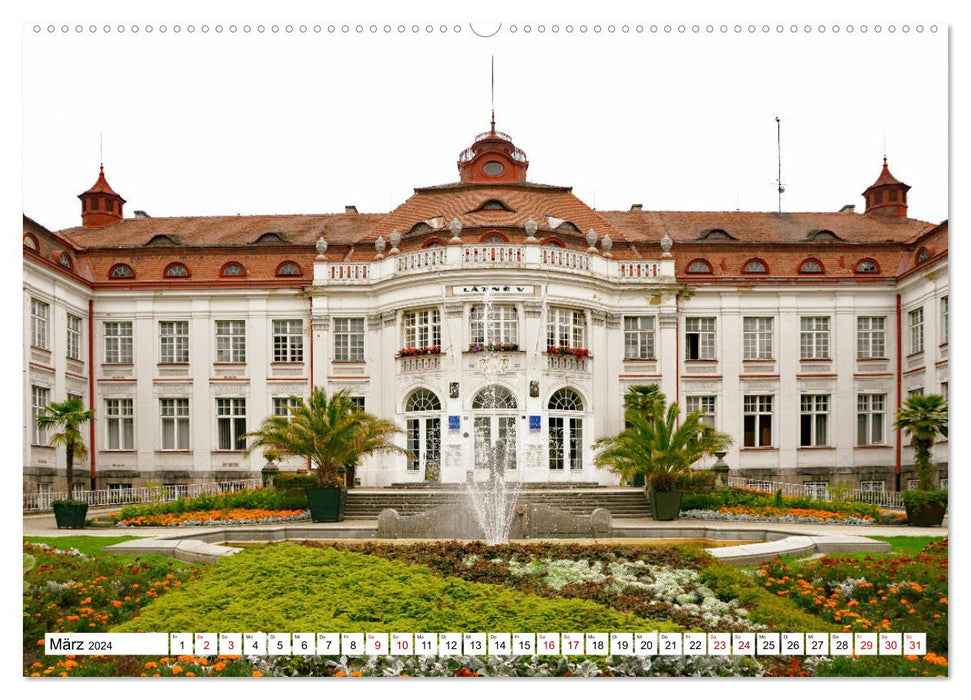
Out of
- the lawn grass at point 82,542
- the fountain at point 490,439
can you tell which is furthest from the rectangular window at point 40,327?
the fountain at point 490,439

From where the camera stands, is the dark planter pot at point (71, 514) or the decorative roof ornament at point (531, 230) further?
the decorative roof ornament at point (531, 230)

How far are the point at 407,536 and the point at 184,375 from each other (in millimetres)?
13990

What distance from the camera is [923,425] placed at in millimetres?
17234

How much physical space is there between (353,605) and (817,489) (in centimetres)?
1724

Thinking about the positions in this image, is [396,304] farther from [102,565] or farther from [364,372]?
[102,565]

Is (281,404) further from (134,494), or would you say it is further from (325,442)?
(134,494)

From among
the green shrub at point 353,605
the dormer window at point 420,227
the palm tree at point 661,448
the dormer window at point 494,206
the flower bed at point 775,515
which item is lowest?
the flower bed at point 775,515

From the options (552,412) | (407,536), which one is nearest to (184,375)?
(552,412)

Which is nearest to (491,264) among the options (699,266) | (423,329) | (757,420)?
(423,329)

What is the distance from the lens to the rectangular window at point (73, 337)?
75.8 ft

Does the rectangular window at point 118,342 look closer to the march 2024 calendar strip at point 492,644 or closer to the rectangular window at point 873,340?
the march 2024 calendar strip at point 492,644

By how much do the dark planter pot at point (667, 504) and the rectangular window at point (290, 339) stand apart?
1350 centimetres

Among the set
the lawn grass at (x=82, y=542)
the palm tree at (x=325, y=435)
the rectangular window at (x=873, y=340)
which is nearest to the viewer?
the lawn grass at (x=82, y=542)

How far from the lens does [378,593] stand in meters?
11.5
